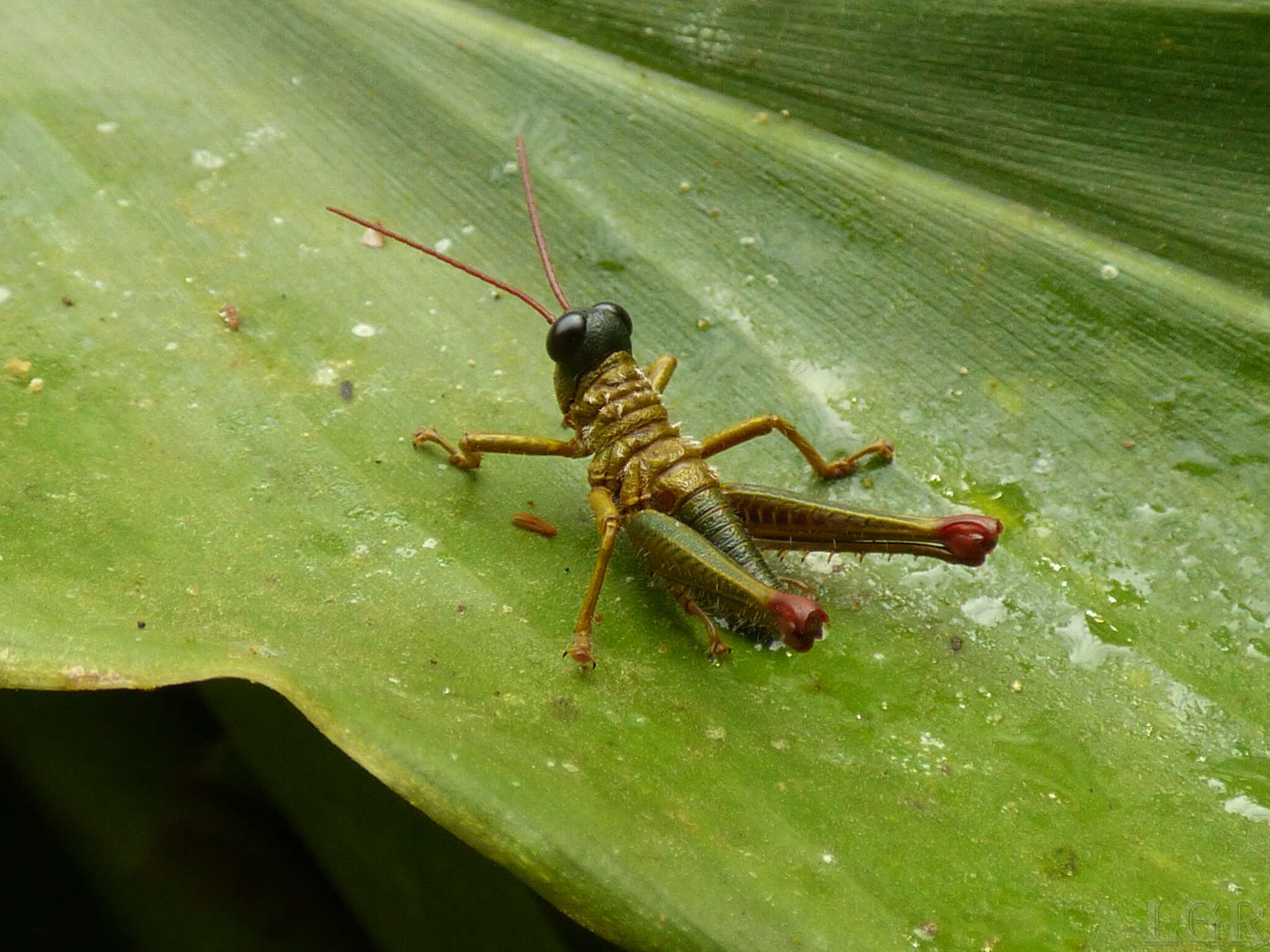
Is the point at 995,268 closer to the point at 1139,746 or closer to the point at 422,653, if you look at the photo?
the point at 1139,746

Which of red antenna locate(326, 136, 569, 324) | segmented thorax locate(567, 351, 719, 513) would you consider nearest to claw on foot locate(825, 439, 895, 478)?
segmented thorax locate(567, 351, 719, 513)

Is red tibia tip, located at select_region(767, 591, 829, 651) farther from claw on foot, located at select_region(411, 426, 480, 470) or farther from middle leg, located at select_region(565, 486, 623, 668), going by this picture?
claw on foot, located at select_region(411, 426, 480, 470)

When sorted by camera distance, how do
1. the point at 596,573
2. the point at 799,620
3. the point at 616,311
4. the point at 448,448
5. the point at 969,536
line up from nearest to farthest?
the point at 799,620 < the point at 969,536 < the point at 596,573 < the point at 448,448 < the point at 616,311

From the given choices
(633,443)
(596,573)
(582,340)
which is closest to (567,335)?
(582,340)

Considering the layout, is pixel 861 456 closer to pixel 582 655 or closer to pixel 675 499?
pixel 675 499

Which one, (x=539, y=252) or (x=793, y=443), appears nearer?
(x=793, y=443)

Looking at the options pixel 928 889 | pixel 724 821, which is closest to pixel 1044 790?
pixel 928 889

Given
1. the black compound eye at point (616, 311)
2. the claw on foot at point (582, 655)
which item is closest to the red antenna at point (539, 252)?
the black compound eye at point (616, 311)
